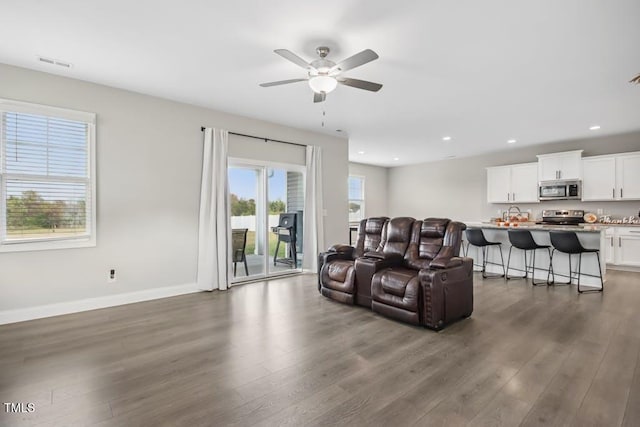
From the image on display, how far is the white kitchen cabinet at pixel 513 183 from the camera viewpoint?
286 inches

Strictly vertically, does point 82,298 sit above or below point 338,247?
below

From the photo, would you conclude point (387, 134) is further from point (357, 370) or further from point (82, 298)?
point (82, 298)

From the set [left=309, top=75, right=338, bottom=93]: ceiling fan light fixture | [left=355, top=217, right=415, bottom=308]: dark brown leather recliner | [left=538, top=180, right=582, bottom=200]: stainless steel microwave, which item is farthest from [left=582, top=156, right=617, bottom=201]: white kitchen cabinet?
[left=309, top=75, right=338, bottom=93]: ceiling fan light fixture

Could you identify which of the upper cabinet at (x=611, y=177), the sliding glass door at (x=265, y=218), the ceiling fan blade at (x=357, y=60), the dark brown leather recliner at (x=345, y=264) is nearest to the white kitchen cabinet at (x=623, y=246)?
the upper cabinet at (x=611, y=177)

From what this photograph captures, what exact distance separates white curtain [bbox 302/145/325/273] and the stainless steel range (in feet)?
17.1

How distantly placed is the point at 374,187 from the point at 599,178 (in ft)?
18.3

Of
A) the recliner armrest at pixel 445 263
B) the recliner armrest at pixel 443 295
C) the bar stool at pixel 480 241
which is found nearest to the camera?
the recliner armrest at pixel 443 295

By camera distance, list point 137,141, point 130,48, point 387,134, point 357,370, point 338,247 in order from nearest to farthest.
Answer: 1. point 357,370
2. point 130,48
3. point 137,141
4. point 338,247
5. point 387,134

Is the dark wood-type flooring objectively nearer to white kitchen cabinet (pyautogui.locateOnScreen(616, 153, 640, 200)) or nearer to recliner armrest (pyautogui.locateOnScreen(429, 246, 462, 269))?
recliner armrest (pyautogui.locateOnScreen(429, 246, 462, 269))

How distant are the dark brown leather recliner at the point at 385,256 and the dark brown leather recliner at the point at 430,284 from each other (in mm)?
98

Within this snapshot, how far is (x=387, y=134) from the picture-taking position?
6422mm

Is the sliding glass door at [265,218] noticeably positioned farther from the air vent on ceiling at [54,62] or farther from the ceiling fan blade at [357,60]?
the ceiling fan blade at [357,60]

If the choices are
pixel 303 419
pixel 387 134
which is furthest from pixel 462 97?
pixel 303 419

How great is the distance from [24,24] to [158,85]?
1.37 meters
